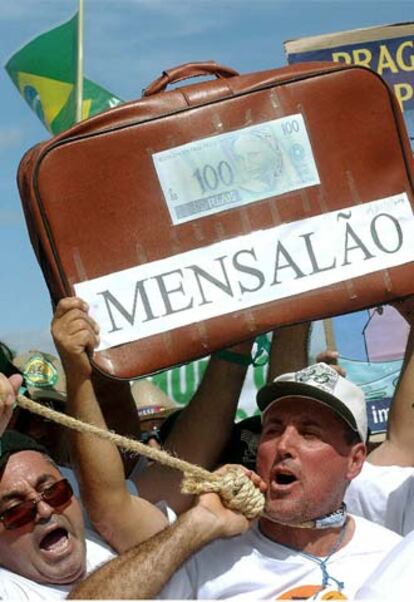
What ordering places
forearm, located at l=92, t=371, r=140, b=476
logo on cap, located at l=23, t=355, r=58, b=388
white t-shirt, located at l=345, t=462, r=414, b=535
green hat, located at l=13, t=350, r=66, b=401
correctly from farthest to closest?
logo on cap, located at l=23, t=355, r=58, b=388 → green hat, located at l=13, t=350, r=66, b=401 → forearm, located at l=92, t=371, r=140, b=476 → white t-shirt, located at l=345, t=462, r=414, b=535

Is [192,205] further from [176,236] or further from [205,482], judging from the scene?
[205,482]

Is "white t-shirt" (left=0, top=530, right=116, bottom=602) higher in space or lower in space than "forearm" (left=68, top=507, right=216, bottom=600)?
lower

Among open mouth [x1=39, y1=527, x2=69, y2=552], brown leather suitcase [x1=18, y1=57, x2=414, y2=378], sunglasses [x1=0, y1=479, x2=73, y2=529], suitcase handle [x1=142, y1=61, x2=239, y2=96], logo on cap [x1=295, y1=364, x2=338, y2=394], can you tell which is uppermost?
suitcase handle [x1=142, y1=61, x2=239, y2=96]

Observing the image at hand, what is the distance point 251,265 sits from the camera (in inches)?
113

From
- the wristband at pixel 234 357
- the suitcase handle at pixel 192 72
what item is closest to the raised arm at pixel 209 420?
the wristband at pixel 234 357

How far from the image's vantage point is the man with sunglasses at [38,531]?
291 cm

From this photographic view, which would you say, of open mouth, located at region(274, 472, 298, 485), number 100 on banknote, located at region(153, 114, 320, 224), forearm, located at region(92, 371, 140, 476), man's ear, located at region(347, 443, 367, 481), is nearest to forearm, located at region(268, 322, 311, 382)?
forearm, located at region(92, 371, 140, 476)

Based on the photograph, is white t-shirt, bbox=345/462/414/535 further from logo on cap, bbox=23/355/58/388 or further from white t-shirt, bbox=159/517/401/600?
logo on cap, bbox=23/355/58/388

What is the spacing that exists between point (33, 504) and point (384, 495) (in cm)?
94

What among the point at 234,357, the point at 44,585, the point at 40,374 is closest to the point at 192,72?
the point at 234,357

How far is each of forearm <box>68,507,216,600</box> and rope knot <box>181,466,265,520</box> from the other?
57 millimetres

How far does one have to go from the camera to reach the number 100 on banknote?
113 inches

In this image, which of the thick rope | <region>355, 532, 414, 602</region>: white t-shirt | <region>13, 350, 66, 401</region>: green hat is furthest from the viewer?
<region>13, 350, 66, 401</region>: green hat

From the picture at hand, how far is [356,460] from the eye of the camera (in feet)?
10.0
